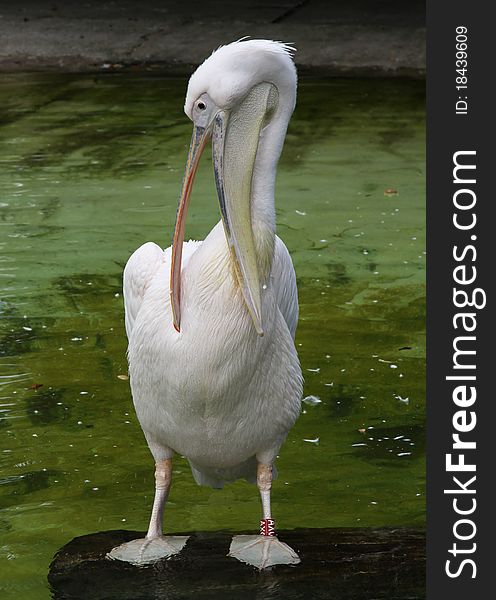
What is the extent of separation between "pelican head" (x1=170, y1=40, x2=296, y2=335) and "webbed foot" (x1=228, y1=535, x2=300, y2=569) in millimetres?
558

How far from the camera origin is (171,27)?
35.0ft

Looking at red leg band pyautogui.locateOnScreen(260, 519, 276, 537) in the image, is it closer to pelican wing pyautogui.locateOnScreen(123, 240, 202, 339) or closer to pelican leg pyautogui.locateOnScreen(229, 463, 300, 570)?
pelican leg pyautogui.locateOnScreen(229, 463, 300, 570)

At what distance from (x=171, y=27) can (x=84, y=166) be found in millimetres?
3974

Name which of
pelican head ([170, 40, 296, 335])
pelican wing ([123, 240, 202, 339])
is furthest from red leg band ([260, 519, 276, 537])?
pelican wing ([123, 240, 202, 339])

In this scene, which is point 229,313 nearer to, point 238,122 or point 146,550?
point 238,122

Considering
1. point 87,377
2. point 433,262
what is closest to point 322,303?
point 87,377

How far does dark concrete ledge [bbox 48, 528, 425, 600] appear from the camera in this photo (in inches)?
116

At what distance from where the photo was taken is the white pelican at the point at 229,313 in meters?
Answer: 2.94

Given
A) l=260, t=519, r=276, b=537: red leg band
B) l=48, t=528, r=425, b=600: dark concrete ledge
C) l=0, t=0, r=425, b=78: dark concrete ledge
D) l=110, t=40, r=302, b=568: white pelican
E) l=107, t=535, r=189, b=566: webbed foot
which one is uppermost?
l=0, t=0, r=425, b=78: dark concrete ledge

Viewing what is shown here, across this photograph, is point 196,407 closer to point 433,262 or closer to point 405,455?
point 433,262

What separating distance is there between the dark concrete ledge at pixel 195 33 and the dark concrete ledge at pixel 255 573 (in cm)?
669

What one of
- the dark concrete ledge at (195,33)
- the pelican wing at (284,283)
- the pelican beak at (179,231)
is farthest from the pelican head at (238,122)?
the dark concrete ledge at (195,33)

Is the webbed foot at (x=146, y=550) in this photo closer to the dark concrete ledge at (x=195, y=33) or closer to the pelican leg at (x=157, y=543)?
the pelican leg at (x=157, y=543)

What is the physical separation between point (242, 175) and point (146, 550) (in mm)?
970
